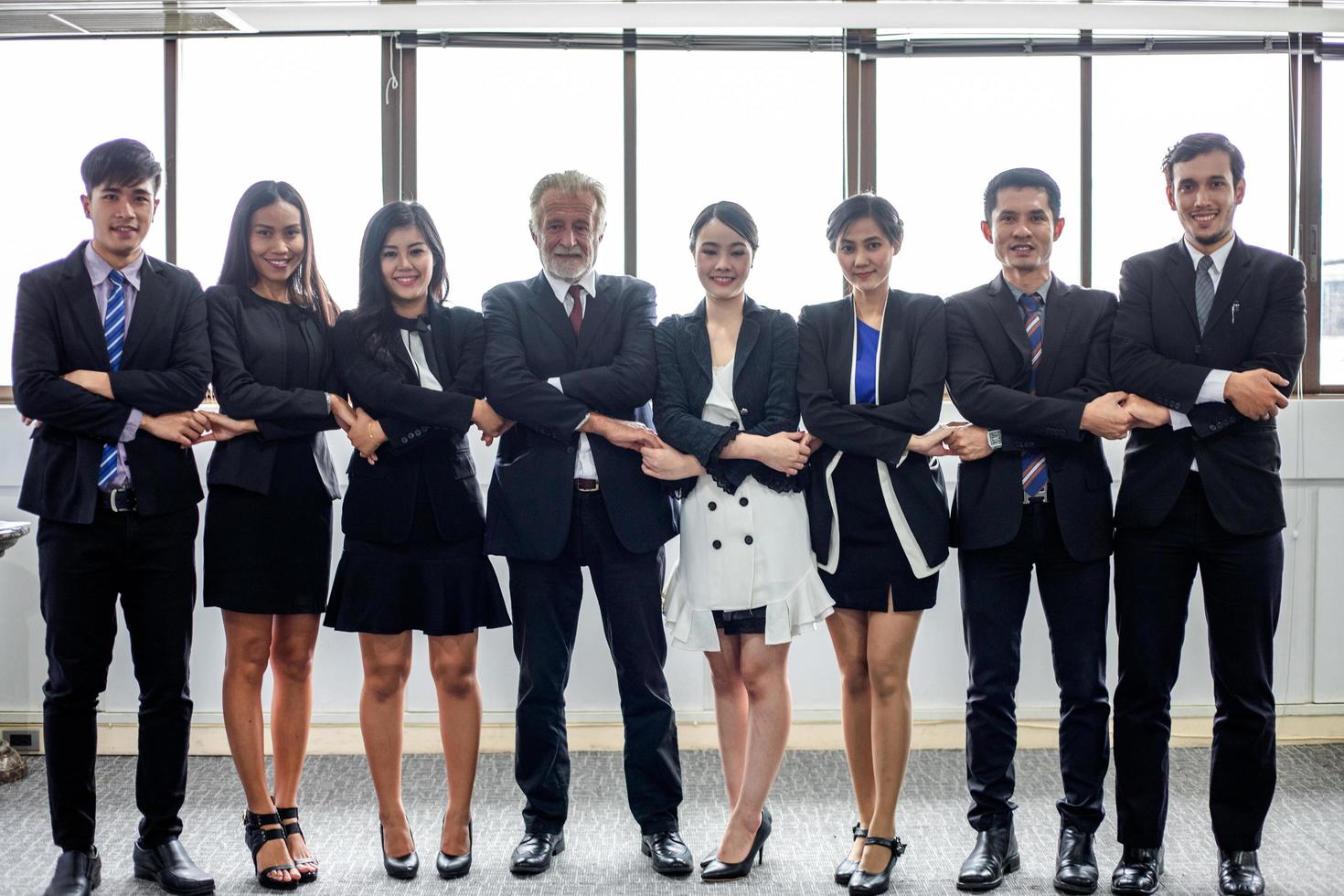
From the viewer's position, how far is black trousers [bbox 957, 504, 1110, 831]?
Result: 2959mm

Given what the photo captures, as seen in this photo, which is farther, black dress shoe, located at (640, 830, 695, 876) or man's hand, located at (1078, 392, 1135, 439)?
black dress shoe, located at (640, 830, 695, 876)

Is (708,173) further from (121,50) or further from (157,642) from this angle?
(157,642)

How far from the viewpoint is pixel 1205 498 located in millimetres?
2842

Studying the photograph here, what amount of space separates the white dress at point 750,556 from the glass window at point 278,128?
7.11 feet

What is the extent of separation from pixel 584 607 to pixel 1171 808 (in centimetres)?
→ 216

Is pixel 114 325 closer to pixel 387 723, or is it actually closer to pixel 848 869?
pixel 387 723

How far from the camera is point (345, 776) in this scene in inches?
160

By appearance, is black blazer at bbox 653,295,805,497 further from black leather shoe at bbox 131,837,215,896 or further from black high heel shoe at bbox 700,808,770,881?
black leather shoe at bbox 131,837,215,896

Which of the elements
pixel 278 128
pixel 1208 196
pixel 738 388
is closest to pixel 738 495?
pixel 738 388

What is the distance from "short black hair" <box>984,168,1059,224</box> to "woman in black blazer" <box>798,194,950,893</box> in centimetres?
28

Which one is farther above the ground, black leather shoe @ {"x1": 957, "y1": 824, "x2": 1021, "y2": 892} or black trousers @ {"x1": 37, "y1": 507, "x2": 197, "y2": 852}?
black trousers @ {"x1": 37, "y1": 507, "x2": 197, "y2": 852}

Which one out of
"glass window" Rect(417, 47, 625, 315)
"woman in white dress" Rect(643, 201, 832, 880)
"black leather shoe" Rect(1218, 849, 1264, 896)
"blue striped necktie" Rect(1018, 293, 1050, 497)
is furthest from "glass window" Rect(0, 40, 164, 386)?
"black leather shoe" Rect(1218, 849, 1264, 896)

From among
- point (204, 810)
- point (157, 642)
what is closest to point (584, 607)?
point (204, 810)

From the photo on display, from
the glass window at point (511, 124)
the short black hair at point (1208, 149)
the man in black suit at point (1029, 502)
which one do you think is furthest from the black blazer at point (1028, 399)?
the glass window at point (511, 124)
